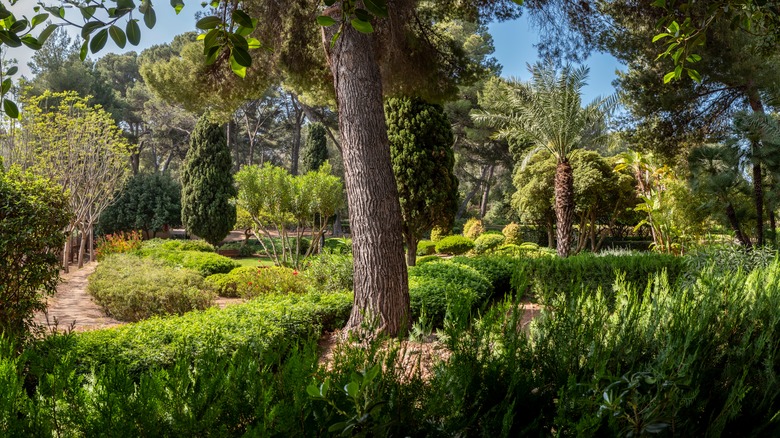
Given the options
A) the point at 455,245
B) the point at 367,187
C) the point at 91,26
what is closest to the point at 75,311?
the point at 367,187

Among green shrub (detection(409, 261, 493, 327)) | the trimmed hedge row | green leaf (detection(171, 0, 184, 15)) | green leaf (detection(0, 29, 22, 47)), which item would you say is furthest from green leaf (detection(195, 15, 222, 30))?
green shrub (detection(409, 261, 493, 327))

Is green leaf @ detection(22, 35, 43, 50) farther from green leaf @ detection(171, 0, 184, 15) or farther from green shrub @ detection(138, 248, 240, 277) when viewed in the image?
green shrub @ detection(138, 248, 240, 277)

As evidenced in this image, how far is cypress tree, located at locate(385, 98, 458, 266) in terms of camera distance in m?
11.8

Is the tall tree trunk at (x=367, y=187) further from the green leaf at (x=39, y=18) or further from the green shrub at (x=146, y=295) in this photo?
the green leaf at (x=39, y=18)

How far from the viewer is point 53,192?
5070 mm

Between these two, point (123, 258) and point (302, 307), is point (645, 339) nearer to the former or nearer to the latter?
point (302, 307)

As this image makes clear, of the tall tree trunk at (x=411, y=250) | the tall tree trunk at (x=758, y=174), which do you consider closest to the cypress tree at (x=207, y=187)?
the tall tree trunk at (x=411, y=250)

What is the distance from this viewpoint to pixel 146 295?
296 inches

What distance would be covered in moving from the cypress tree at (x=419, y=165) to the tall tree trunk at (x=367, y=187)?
6.29 m

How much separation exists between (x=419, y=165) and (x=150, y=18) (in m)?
10.4

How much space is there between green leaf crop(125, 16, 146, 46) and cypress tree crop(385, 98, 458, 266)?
1029 centimetres

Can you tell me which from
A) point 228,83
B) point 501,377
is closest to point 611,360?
point 501,377

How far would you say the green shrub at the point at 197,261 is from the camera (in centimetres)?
1205

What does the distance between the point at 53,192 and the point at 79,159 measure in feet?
32.8
